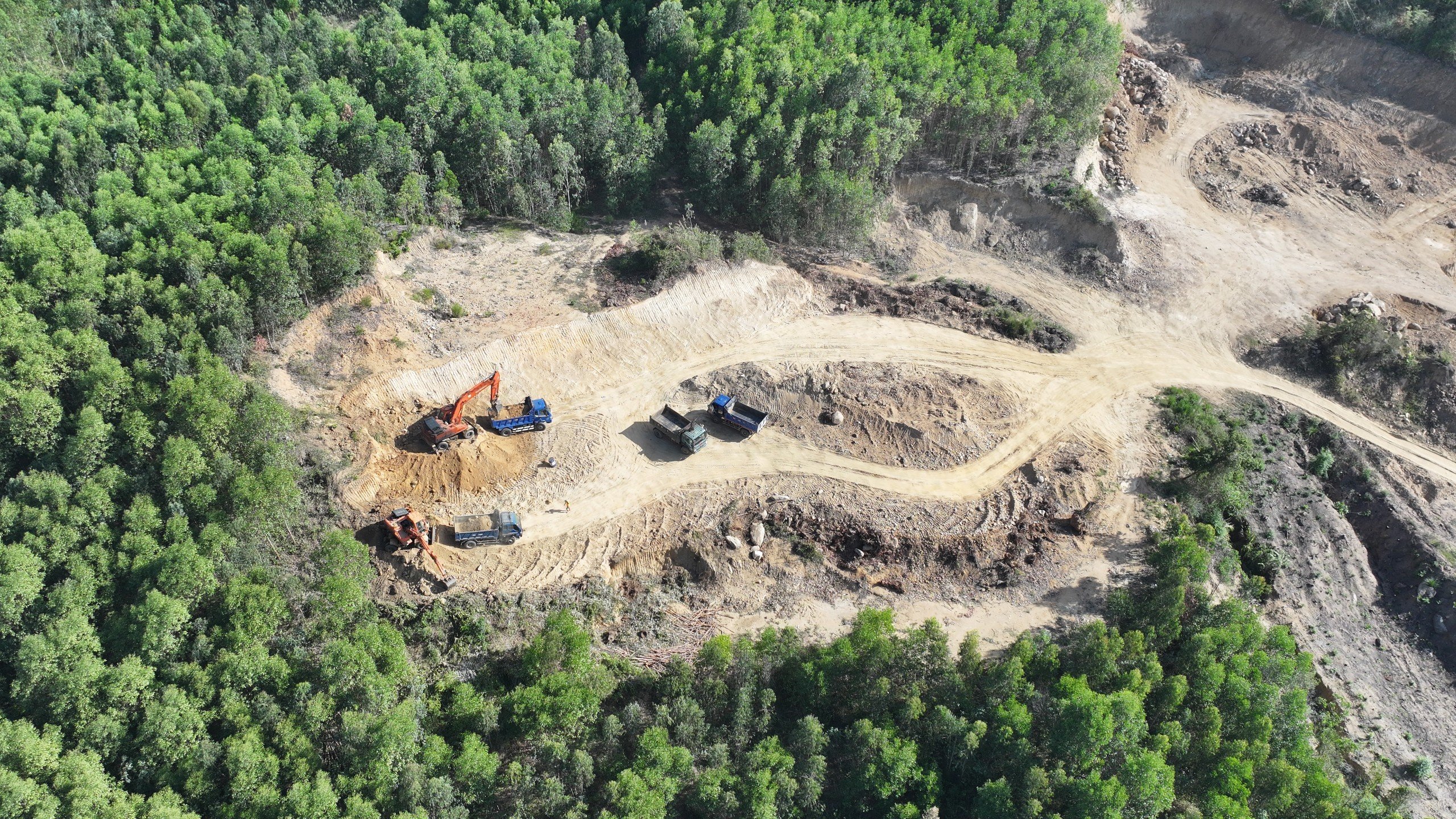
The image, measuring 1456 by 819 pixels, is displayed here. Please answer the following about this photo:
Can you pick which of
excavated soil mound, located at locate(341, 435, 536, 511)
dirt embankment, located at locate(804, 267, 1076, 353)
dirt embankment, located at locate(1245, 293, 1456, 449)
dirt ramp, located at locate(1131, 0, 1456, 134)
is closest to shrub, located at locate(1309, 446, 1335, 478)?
dirt embankment, located at locate(1245, 293, 1456, 449)

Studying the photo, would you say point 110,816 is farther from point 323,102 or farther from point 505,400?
point 323,102

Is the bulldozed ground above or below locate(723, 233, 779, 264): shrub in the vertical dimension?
below

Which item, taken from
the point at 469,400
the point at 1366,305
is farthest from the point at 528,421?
the point at 1366,305

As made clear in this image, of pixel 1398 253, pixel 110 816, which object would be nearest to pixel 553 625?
pixel 110 816

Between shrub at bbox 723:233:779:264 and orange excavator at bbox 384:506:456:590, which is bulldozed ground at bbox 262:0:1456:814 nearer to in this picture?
orange excavator at bbox 384:506:456:590

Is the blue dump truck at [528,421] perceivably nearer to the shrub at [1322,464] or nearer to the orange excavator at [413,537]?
the orange excavator at [413,537]
